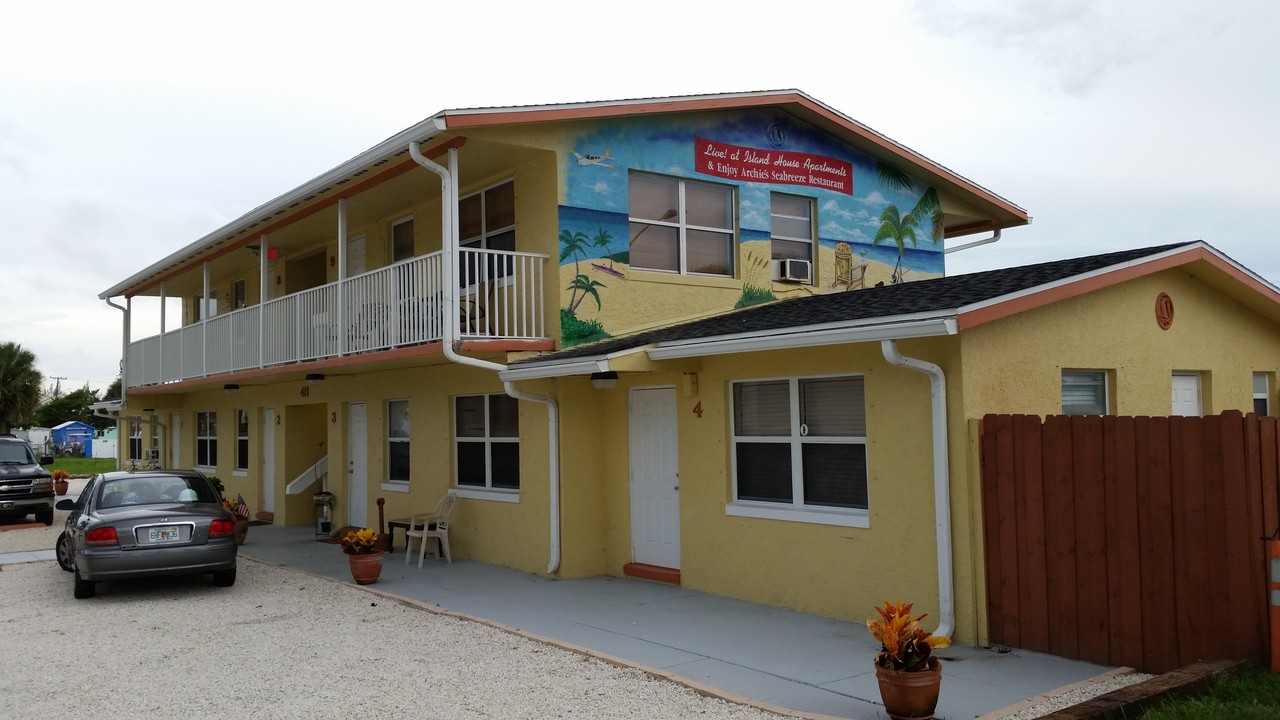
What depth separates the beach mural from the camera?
12.2 meters

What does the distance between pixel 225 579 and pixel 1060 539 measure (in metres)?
9.45

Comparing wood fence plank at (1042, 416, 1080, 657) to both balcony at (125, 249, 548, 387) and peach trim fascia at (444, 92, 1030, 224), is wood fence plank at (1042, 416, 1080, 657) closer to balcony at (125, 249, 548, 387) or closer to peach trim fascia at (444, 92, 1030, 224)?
balcony at (125, 249, 548, 387)

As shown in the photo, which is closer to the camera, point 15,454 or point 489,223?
point 489,223

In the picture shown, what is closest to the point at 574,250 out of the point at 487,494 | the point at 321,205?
the point at 487,494

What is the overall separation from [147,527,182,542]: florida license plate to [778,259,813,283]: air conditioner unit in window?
27.6 feet

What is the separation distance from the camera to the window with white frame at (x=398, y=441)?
1552 centimetres

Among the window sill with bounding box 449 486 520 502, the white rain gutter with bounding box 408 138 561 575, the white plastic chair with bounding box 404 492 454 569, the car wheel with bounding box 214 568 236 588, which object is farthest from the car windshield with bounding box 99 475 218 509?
the white rain gutter with bounding box 408 138 561 575

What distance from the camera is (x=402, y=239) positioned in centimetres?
1576

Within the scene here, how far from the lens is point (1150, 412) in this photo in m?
9.98

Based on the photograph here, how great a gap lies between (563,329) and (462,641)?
4.42 meters

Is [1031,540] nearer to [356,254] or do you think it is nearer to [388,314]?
[388,314]

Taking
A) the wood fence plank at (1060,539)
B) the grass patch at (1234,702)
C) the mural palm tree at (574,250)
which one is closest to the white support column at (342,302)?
the mural palm tree at (574,250)

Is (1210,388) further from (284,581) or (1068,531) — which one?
(284,581)

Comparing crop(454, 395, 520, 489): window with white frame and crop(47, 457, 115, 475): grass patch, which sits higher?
crop(454, 395, 520, 489): window with white frame
